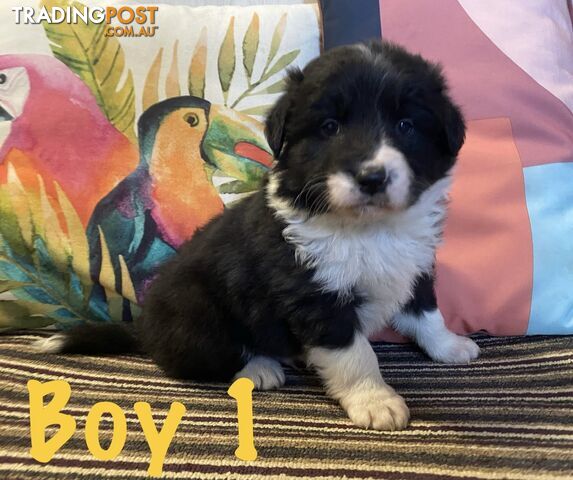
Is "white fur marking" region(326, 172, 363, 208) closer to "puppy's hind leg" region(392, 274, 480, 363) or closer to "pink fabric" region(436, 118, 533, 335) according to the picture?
"puppy's hind leg" region(392, 274, 480, 363)

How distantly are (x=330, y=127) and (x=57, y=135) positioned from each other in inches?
55.4

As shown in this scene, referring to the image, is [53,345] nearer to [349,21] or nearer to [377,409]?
[377,409]

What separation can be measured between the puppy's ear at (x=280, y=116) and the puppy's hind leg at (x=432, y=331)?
0.75m

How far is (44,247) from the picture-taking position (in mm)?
2395

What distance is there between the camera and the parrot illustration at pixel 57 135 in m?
2.42

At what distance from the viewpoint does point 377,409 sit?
5.35ft

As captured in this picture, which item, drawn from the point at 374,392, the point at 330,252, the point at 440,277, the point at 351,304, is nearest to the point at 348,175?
the point at 330,252

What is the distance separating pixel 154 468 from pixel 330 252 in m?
0.81

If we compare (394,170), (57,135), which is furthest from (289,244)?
(57,135)

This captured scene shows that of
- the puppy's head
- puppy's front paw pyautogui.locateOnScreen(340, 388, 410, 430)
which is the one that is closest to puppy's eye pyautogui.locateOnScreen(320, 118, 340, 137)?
the puppy's head

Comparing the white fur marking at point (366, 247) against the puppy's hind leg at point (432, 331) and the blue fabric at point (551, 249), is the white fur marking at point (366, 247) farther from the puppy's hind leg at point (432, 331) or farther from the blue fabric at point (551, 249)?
the blue fabric at point (551, 249)

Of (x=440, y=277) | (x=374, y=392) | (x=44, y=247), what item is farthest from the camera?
(x=44, y=247)

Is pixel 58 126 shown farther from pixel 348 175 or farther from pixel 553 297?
pixel 553 297

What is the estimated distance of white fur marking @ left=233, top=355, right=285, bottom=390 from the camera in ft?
6.40
